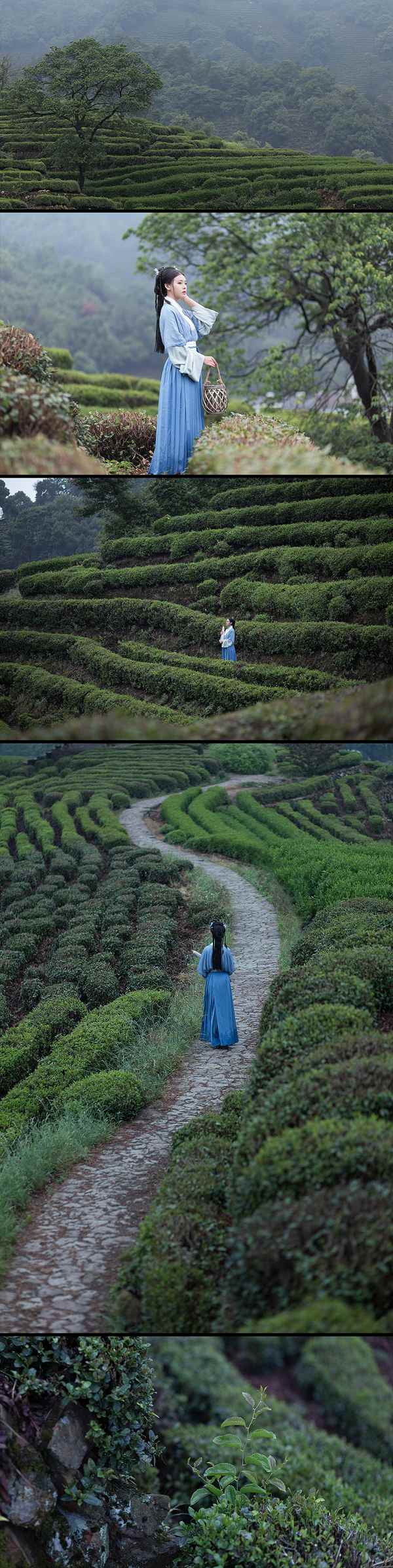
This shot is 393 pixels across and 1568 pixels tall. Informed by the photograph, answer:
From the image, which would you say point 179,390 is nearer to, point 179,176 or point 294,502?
point 294,502

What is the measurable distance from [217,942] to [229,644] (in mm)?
2370

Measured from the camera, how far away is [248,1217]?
573 cm

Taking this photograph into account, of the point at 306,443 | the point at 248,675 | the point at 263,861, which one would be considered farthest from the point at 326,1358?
the point at 306,443

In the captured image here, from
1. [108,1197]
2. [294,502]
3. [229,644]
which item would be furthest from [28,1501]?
[294,502]

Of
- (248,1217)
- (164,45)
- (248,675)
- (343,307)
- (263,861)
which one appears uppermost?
(164,45)

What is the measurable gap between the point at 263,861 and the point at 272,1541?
5.44 m

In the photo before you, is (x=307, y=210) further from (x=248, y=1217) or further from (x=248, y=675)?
(x=248, y=1217)

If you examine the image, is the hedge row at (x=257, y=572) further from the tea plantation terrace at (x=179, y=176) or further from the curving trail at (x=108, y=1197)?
the tea plantation terrace at (x=179, y=176)

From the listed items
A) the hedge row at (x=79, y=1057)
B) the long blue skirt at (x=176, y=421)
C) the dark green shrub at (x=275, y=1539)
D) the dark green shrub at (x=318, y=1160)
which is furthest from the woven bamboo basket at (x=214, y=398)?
the dark green shrub at (x=275, y=1539)

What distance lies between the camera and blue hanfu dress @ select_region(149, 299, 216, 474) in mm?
7000

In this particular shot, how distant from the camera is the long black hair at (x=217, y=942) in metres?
7.92

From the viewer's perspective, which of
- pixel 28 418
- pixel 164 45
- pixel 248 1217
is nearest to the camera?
pixel 248 1217

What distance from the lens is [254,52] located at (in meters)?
10.8

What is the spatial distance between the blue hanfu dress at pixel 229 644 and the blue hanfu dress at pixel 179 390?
1161 mm
